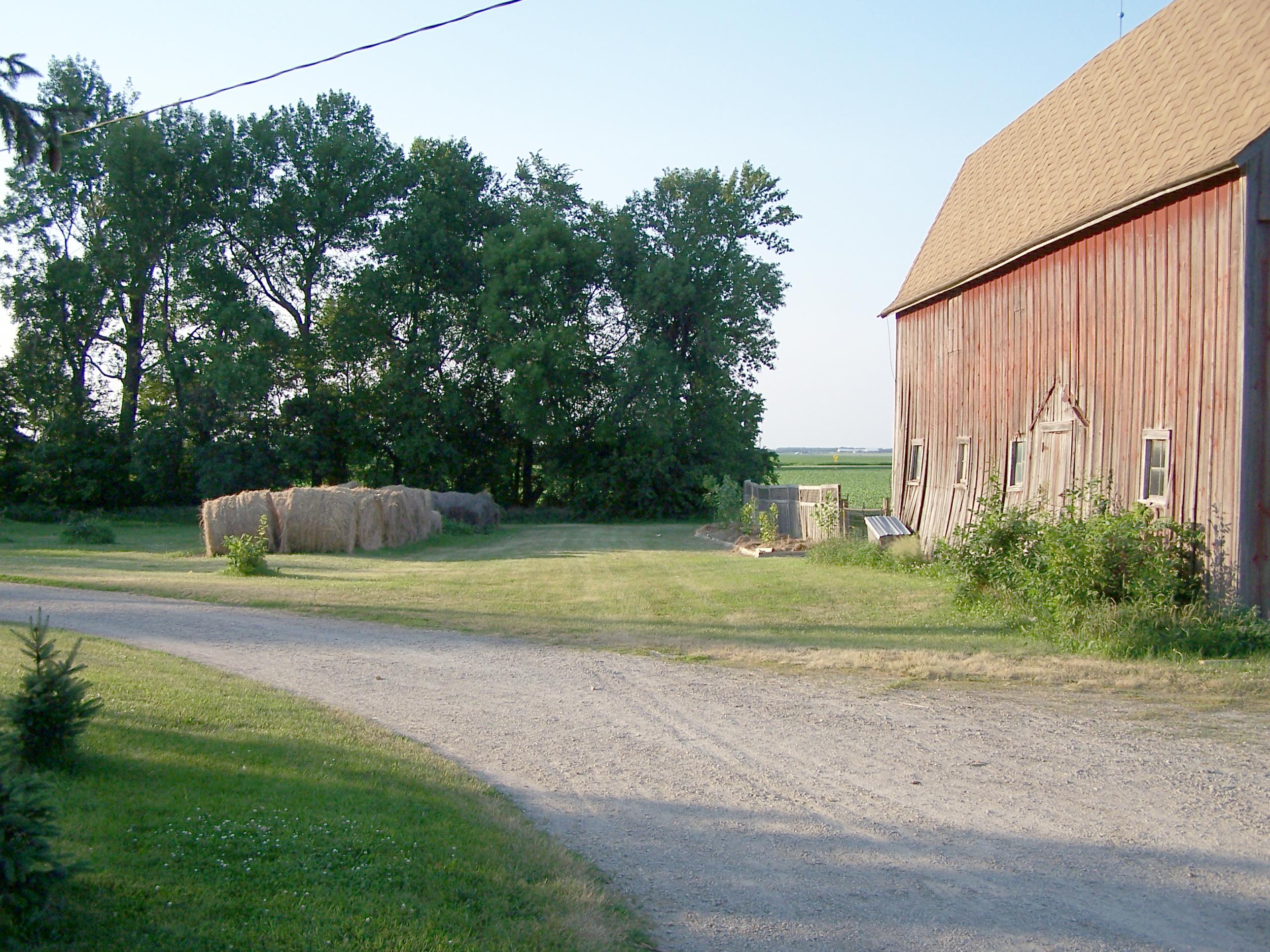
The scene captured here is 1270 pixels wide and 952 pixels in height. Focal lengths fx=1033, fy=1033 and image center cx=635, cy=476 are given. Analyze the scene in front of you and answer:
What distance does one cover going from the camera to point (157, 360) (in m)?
42.6

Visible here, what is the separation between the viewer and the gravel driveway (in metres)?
4.49

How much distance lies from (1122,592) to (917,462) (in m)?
10.0

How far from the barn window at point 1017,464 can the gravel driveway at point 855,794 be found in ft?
27.5

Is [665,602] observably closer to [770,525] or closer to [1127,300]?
[1127,300]

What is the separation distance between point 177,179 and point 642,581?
33.3m

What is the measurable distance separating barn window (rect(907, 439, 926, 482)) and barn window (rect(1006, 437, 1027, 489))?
4.08 metres

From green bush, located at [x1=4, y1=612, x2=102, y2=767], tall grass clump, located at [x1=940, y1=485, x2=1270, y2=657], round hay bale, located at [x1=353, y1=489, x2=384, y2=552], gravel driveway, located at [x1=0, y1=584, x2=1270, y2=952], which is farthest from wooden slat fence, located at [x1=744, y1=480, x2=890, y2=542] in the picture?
green bush, located at [x1=4, y1=612, x2=102, y2=767]

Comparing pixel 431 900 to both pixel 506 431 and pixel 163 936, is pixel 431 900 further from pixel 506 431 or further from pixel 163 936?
pixel 506 431

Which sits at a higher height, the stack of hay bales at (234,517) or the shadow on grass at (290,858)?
the stack of hay bales at (234,517)

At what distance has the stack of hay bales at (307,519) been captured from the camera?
24.8 m

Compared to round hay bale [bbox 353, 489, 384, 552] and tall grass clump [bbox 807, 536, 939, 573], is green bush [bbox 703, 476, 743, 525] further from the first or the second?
round hay bale [bbox 353, 489, 384, 552]

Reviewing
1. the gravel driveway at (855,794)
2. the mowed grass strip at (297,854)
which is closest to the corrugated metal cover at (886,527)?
the gravel driveway at (855,794)

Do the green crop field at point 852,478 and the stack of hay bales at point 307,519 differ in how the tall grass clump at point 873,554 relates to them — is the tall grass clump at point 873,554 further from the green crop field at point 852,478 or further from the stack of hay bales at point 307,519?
the green crop field at point 852,478

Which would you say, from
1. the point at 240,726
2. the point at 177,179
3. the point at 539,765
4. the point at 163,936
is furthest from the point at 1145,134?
the point at 177,179
